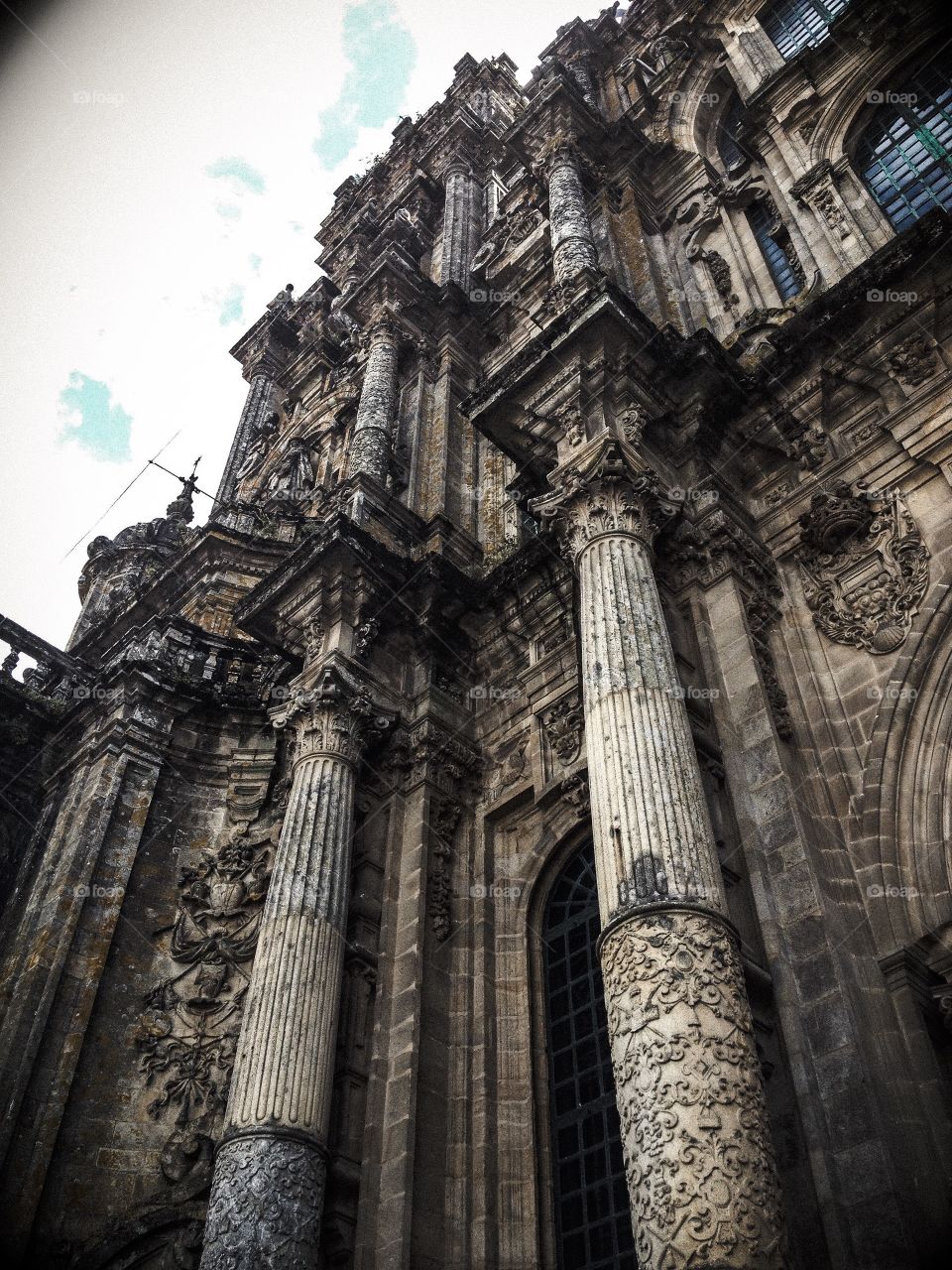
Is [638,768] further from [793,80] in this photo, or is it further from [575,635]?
[793,80]

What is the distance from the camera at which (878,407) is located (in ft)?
39.1

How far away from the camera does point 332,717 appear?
12.5m

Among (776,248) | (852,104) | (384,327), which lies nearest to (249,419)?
(384,327)

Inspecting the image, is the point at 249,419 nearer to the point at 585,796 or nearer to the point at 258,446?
the point at 258,446

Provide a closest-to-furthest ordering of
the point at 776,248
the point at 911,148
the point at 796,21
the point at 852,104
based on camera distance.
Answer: the point at 911,148 → the point at 852,104 → the point at 776,248 → the point at 796,21

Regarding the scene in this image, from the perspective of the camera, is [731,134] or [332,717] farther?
[731,134]

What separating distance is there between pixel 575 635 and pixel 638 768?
4.89 metres

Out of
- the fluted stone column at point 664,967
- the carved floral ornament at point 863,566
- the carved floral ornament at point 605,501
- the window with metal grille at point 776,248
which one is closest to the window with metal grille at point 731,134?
the window with metal grille at point 776,248

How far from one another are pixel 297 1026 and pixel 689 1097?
4.56m

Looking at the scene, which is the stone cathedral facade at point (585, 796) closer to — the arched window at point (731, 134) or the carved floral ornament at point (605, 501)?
the carved floral ornament at point (605, 501)

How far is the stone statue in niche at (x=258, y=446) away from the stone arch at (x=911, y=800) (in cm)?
2108

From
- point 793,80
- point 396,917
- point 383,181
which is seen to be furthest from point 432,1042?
point 383,181

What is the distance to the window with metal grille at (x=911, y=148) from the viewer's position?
1427 cm

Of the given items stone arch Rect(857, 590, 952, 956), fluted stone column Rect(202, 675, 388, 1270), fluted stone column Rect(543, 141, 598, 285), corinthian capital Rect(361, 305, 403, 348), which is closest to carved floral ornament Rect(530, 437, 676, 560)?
stone arch Rect(857, 590, 952, 956)
